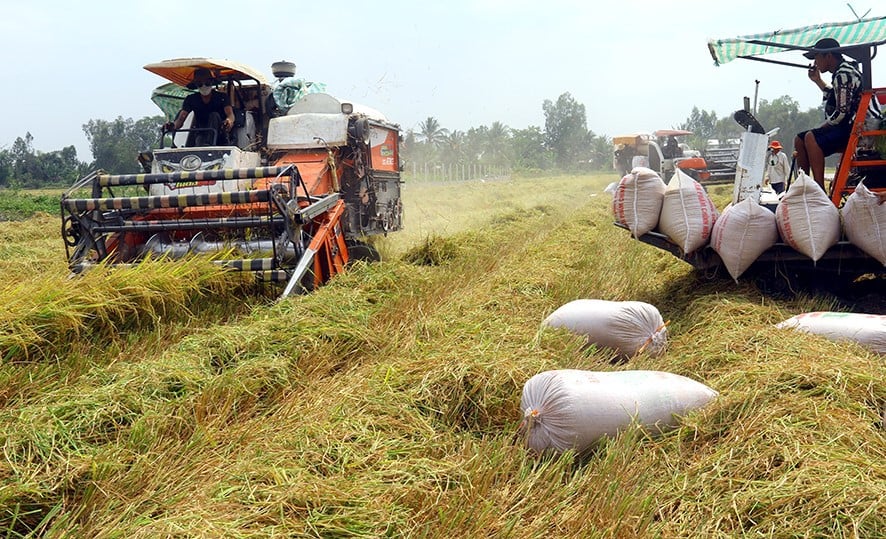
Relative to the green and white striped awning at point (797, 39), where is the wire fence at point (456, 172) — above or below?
below

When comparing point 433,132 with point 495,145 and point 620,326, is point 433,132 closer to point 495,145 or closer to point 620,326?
point 495,145

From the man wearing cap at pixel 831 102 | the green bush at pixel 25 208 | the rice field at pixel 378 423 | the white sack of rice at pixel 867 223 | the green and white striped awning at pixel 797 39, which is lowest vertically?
the rice field at pixel 378 423

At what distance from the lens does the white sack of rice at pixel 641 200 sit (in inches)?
222

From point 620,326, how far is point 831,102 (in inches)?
123

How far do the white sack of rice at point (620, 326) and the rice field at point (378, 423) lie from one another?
9 centimetres

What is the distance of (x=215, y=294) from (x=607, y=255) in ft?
15.3

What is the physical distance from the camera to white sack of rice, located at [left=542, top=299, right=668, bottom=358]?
4.31 metres

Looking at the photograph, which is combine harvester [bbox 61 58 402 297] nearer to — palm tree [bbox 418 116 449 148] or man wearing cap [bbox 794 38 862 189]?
man wearing cap [bbox 794 38 862 189]

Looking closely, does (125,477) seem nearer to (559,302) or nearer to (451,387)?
(451,387)

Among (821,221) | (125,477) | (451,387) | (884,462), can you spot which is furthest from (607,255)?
(125,477)

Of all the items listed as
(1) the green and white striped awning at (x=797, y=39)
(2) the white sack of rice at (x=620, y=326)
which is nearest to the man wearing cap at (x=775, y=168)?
(1) the green and white striped awning at (x=797, y=39)

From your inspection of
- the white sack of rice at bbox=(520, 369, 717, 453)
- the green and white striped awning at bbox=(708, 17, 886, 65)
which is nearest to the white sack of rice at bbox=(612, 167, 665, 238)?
the green and white striped awning at bbox=(708, 17, 886, 65)

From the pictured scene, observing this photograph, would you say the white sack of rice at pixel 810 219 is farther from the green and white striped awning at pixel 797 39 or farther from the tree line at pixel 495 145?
the tree line at pixel 495 145

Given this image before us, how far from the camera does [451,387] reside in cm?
336
